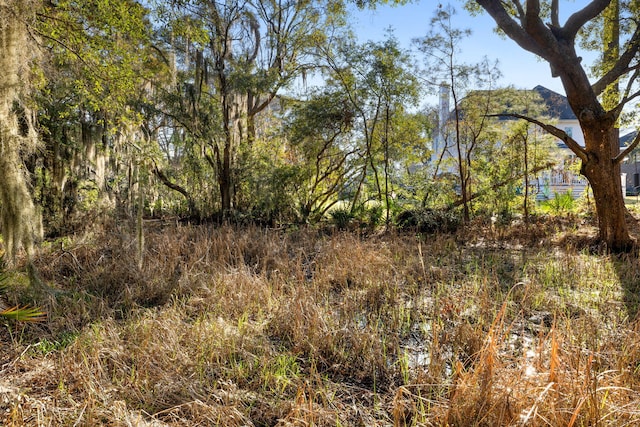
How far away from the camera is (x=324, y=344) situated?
2639mm

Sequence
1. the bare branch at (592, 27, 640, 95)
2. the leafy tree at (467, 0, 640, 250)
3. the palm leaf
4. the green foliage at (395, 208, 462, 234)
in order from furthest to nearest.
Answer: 1. the green foliage at (395, 208, 462, 234)
2. the bare branch at (592, 27, 640, 95)
3. the leafy tree at (467, 0, 640, 250)
4. the palm leaf

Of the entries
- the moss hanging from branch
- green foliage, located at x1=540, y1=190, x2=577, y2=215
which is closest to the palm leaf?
the moss hanging from branch

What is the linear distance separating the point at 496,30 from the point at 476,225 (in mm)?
4710

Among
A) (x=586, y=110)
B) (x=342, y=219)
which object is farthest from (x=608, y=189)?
(x=342, y=219)

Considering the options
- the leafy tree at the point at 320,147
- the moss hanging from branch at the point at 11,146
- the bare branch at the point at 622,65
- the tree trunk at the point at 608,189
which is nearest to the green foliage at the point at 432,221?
the leafy tree at the point at 320,147

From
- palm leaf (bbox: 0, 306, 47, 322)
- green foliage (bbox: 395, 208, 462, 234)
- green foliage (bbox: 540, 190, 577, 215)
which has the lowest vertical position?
palm leaf (bbox: 0, 306, 47, 322)

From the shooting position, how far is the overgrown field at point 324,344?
1.83 m

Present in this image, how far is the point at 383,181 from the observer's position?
370 inches

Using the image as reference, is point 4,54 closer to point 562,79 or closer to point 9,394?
point 9,394

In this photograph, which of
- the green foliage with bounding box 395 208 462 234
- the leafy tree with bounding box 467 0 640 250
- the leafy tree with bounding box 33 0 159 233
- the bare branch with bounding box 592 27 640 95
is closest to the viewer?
the leafy tree with bounding box 33 0 159 233

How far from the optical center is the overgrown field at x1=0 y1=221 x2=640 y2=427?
1.83 metres

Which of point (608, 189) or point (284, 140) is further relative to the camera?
point (284, 140)

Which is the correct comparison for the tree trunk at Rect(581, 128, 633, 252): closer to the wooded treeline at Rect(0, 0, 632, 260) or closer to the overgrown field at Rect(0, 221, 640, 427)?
the overgrown field at Rect(0, 221, 640, 427)

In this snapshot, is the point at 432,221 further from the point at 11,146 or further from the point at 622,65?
the point at 11,146
